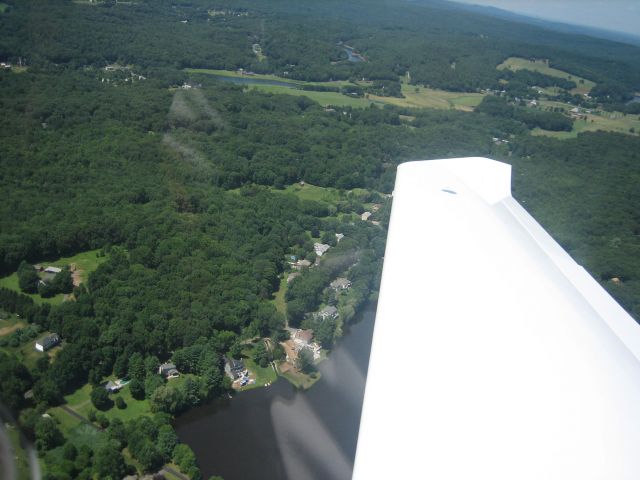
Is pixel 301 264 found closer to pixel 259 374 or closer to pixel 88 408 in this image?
pixel 259 374

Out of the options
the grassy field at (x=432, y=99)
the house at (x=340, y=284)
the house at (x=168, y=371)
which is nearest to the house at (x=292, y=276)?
the house at (x=340, y=284)

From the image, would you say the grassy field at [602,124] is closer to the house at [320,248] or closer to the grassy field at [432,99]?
the grassy field at [432,99]

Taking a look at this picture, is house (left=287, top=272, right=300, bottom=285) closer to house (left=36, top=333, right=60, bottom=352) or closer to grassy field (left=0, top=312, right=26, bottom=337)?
house (left=36, top=333, right=60, bottom=352)

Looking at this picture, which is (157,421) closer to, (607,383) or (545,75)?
(607,383)

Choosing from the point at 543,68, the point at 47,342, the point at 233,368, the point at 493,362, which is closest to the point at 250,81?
the point at 543,68

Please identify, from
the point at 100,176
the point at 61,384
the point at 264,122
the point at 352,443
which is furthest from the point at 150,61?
the point at 352,443

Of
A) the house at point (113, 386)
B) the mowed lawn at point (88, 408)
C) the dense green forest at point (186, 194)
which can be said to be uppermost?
the dense green forest at point (186, 194)
